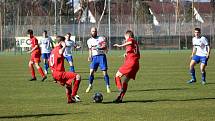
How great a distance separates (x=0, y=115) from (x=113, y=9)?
81.5 metres

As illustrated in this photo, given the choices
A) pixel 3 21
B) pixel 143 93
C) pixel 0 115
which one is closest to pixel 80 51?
→ pixel 3 21

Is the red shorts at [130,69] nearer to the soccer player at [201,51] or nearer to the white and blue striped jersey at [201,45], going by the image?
the soccer player at [201,51]

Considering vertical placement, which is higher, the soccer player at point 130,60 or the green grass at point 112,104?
the soccer player at point 130,60

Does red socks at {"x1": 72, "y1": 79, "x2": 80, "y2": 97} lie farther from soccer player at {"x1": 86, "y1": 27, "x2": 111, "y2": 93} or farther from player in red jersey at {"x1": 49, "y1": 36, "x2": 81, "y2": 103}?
soccer player at {"x1": 86, "y1": 27, "x2": 111, "y2": 93}

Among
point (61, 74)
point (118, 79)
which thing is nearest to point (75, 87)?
point (61, 74)

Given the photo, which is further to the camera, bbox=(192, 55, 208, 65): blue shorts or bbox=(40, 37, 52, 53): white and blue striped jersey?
bbox=(40, 37, 52, 53): white and blue striped jersey

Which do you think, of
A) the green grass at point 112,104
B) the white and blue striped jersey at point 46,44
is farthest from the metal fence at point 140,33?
the green grass at point 112,104

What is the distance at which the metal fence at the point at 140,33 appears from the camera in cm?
6781

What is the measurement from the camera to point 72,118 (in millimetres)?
12352

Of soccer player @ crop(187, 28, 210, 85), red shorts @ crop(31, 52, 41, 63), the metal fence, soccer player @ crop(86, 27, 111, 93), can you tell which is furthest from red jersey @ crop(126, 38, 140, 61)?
the metal fence

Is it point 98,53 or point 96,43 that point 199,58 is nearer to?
point 98,53

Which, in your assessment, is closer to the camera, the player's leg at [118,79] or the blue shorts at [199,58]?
the player's leg at [118,79]

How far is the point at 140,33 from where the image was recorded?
7112 cm

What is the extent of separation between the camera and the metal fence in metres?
67.8
